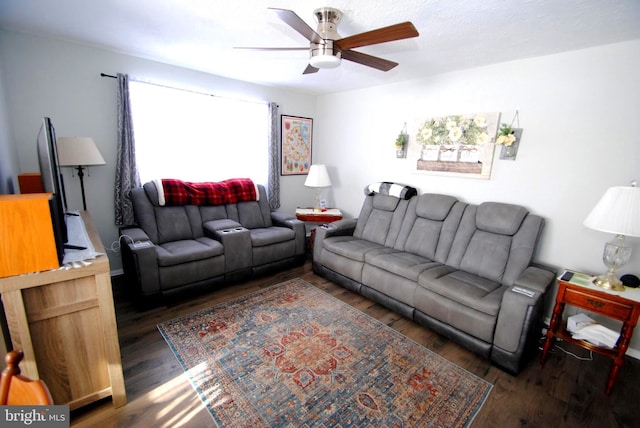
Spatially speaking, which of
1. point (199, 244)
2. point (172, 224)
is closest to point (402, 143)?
point (199, 244)

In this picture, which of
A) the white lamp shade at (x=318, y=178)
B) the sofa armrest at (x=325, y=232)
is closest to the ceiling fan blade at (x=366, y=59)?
the sofa armrest at (x=325, y=232)

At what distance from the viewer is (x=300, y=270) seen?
3.68 metres

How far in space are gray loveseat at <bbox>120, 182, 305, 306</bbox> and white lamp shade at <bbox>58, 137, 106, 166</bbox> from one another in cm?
59

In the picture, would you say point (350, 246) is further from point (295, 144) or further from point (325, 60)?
point (295, 144)

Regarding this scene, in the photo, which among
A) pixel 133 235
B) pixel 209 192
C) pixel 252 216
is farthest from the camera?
pixel 252 216

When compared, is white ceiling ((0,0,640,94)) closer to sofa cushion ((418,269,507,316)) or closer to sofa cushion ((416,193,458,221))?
sofa cushion ((416,193,458,221))

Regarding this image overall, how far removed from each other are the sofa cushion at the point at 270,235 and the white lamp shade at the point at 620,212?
2774 millimetres

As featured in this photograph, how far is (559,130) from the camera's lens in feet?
8.07

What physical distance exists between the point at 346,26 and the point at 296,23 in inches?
24.7

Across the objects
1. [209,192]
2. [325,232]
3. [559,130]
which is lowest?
[325,232]

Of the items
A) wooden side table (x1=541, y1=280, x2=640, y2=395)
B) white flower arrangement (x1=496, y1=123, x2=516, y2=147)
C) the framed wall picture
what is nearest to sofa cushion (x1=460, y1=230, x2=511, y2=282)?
wooden side table (x1=541, y1=280, x2=640, y2=395)

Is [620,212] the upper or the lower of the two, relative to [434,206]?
upper

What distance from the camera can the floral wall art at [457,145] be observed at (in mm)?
2877

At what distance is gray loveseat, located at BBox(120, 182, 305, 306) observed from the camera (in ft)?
8.54
